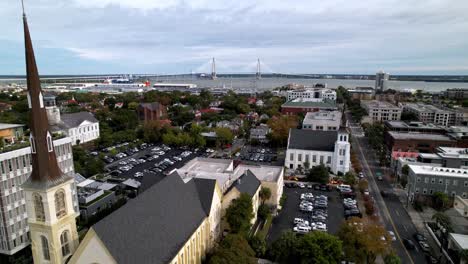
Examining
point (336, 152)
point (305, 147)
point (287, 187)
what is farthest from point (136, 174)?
point (336, 152)

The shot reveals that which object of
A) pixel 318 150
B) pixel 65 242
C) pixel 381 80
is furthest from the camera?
pixel 381 80

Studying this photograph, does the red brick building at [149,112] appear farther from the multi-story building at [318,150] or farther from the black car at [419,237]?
the black car at [419,237]

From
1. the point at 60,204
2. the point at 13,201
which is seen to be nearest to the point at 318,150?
the point at 60,204

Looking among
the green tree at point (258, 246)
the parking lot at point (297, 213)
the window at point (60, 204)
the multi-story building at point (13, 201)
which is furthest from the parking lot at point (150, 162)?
the window at point (60, 204)

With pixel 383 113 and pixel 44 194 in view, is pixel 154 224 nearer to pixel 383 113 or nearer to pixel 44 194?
pixel 44 194

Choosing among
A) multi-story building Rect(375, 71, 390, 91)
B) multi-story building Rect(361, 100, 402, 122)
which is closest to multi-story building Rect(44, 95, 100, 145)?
multi-story building Rect(361, 100, 402, 122)

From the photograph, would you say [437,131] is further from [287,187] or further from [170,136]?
[170,136]
